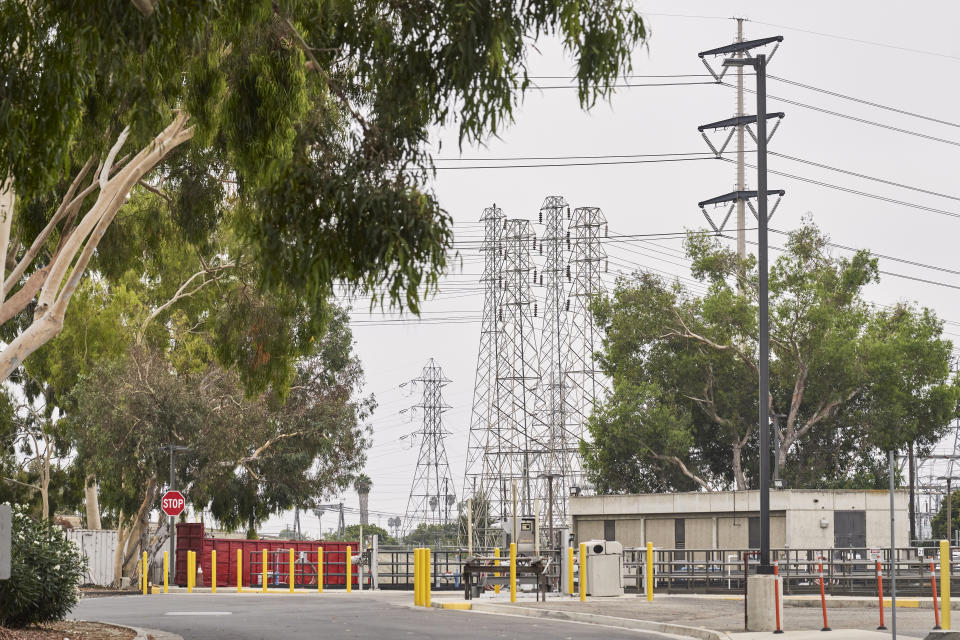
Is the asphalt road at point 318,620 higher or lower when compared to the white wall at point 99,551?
higher

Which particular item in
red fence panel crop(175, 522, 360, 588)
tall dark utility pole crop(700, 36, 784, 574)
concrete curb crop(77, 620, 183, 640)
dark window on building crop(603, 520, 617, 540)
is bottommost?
red fence panel crop(175, 522, 360, 588)

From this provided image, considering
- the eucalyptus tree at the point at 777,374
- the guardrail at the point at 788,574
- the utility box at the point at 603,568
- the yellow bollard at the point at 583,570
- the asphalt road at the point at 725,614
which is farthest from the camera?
the eucalyptus tree at the point at 777,374

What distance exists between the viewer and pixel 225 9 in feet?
43.5

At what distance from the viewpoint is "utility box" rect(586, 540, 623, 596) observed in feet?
96.4

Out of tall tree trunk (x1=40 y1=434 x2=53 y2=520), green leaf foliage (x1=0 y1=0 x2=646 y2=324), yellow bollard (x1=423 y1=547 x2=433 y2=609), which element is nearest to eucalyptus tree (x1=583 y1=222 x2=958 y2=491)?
tall tree trunk (x1=40 y1=434 x2=53 y2=520)

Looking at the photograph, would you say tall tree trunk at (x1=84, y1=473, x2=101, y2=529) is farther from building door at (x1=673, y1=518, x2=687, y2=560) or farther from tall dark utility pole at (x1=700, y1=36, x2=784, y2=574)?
tall dark utility pole at (x1=700, y1=36, x2=784, y2=574)

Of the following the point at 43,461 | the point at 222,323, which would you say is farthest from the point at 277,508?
the point at 222,323

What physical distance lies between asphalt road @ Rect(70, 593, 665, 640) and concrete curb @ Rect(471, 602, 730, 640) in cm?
64

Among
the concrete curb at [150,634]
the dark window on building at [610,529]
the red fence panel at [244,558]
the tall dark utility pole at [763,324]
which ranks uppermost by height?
the tall dark utility pole at [763,324]

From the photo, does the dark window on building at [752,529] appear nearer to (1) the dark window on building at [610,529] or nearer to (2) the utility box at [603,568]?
(1) the dark window on building at [610,529]

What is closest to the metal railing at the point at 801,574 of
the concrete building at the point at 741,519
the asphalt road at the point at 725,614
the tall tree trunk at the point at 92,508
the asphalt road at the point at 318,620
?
the concrete building at the point at 741,519

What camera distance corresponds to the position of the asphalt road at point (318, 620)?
18.4 m

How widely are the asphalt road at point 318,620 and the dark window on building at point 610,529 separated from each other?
18101mm

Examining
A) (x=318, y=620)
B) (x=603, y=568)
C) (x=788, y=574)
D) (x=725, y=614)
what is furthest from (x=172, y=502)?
(x=725, y=614)
